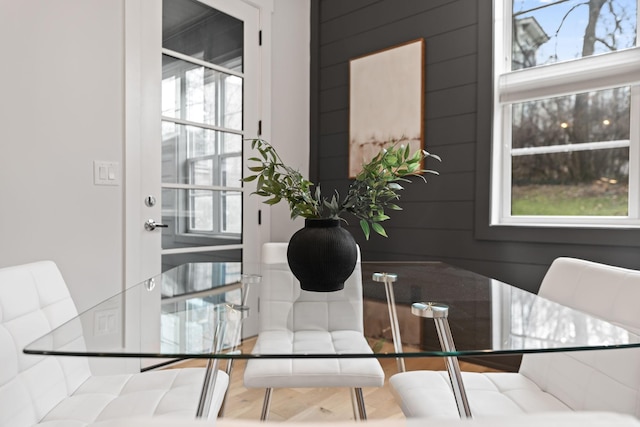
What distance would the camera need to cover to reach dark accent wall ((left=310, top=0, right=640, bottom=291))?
2383 millimetres

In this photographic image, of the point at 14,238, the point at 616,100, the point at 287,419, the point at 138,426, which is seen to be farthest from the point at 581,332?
the point at 14,238

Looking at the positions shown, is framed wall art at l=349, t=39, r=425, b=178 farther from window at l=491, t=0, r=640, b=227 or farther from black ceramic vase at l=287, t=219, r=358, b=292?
black ceramic vase at l=287, t=219, r=358, b=292

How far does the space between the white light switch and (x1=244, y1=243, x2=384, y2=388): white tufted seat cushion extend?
1.13 m

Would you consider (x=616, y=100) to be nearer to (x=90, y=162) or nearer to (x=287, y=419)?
(x=287, y=419)

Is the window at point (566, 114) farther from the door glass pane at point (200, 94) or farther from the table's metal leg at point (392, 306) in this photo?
the door glass pane at point (200, 94)

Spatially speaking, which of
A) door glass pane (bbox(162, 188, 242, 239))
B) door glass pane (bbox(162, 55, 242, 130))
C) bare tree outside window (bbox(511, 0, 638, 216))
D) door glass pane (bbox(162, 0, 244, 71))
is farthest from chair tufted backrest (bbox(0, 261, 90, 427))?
bare tree outside window (bbox(511, 0, 638, 216))

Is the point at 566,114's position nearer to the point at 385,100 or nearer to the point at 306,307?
the point at 385,100

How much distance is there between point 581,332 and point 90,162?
85.9 inches

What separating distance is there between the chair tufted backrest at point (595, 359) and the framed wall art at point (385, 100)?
165cm

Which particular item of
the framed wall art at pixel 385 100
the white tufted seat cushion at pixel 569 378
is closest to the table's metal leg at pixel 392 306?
the white tufted seat cushion at pixel 569 378

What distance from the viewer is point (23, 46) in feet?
6.46

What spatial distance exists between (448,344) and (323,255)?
0.59 meters

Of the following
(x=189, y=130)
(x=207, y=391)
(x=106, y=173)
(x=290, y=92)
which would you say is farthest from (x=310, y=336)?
(x=290, y=92)

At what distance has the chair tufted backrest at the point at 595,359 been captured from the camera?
100cm
